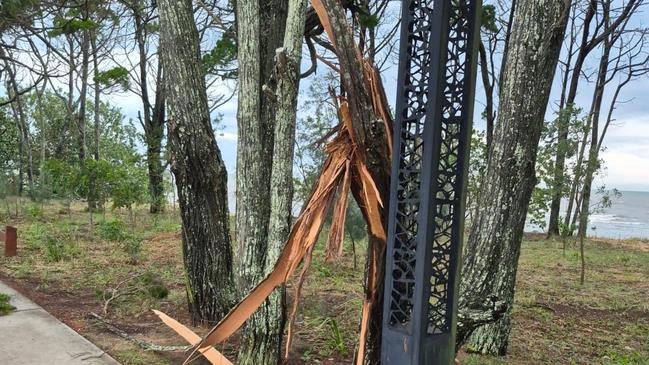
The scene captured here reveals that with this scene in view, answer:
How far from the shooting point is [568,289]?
7434mm

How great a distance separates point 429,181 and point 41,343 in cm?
373

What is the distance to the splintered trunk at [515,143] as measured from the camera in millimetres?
3400

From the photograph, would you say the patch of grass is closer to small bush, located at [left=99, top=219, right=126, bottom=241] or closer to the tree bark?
the tree bark

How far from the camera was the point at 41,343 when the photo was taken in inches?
158

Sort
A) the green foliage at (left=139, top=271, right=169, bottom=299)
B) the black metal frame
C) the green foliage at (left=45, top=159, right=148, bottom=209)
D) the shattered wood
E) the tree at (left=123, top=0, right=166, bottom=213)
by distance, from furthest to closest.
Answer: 1. the tree at (left=123, top=0, right=166, bottom=213)
2. the green foliage at (left=45, top=159, right=148, bottom=209)
3. the green foliage at (left=139, top=271, right=169, bottom=299)
4. the shattered wood
5. the black metal frame

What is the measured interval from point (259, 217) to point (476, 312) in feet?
5.24

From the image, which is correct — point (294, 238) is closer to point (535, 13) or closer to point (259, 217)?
point (259, 217)

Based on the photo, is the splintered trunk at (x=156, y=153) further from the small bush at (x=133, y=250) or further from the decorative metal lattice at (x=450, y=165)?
the decorative metal lattice at (x=450, y=165)

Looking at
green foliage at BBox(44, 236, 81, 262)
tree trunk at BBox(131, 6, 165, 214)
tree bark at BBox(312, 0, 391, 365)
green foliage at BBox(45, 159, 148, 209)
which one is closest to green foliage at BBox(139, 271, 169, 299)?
green foliage at BBox(44, 236, 81, 262)

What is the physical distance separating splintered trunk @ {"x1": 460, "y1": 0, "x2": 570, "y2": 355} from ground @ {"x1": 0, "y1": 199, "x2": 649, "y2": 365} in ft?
3.10

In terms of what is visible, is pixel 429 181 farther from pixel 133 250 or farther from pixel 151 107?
pixel 151 107

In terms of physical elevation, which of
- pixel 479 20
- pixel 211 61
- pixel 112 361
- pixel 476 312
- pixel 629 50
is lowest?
pixel 112 361

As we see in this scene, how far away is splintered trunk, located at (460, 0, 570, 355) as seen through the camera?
11.2 ft

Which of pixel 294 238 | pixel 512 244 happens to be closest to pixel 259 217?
pixel 512 244
